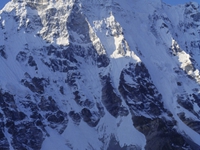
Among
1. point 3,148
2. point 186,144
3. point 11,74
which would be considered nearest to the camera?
point 3,148

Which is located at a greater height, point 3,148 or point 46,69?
point 46,69

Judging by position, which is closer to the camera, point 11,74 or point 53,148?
point 53,148

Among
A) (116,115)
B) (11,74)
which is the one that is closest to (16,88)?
(11,74)

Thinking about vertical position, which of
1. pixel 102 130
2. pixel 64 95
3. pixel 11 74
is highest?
pixel 11 74

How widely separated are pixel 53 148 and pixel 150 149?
1206 inches

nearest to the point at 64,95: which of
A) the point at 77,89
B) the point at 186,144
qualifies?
the point at 77,89

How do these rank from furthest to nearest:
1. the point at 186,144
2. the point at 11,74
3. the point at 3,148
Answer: the point at 11,74 → the point at 186,144 → the point at 3,148

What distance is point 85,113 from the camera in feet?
600

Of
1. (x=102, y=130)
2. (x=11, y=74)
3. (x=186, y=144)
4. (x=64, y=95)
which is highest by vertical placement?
(x=11, y=74)

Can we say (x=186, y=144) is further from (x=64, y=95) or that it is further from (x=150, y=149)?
(x=64, y=95)

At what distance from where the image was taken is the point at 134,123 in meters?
178

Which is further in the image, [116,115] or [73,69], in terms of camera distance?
[73,69]

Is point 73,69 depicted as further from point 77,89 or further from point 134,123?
point 134,123

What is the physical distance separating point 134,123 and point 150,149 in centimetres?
1306
